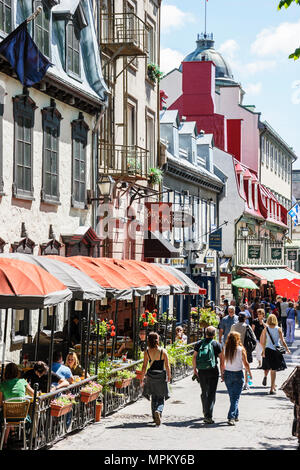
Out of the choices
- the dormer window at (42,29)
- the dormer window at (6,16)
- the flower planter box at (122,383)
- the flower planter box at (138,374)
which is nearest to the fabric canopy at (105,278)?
the flower planter box at (138,374)

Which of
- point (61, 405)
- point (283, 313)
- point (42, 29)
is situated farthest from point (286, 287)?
point (61, 405)

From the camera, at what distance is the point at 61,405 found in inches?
484

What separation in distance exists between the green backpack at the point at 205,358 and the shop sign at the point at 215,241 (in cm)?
2421

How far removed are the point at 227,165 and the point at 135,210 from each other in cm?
1765

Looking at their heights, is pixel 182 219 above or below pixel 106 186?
below

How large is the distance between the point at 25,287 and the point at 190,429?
374 centimetres

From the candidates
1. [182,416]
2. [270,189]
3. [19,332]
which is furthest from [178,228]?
[270,189]

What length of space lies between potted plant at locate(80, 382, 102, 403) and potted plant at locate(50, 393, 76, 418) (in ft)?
2.82

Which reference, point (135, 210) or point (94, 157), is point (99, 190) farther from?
point (135, 210)

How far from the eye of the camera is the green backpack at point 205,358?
14680mm

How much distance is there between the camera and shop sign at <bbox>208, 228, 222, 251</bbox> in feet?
128

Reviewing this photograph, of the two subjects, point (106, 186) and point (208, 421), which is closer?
point (208, 421)

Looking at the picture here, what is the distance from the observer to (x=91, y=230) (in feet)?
76.8

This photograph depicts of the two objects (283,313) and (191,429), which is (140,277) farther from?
(283,313)
